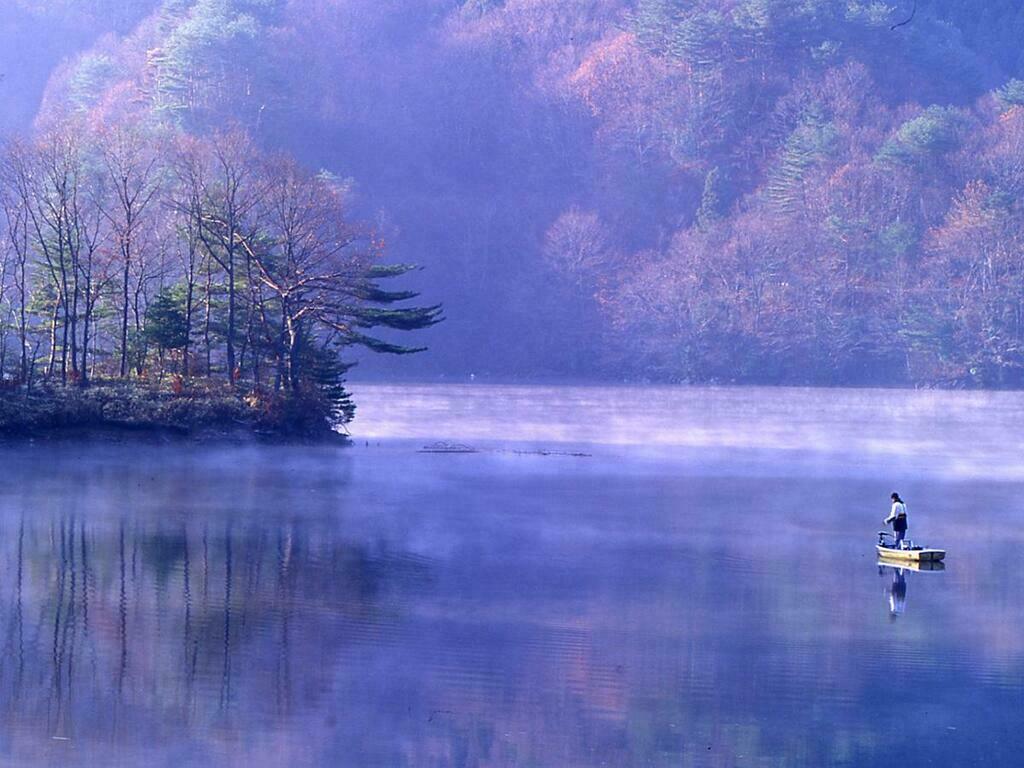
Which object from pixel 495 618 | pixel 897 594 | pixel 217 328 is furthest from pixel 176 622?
pixel 217 328

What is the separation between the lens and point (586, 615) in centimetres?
1931

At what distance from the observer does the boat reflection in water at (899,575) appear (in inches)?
809

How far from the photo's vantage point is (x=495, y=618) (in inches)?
747

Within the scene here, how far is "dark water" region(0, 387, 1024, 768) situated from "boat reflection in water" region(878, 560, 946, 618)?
3.3 inches

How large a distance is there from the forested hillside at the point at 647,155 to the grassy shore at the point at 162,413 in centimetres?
4184

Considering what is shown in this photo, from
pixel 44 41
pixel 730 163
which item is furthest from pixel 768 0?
pixel 44 41

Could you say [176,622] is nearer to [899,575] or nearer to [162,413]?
[899,575]

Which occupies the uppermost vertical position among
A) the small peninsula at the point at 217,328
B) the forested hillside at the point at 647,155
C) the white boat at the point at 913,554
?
the forested hillside at the point at 647,155

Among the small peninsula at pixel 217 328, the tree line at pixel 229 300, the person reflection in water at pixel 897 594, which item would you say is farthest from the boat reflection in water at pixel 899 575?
the tree line at pixel 229 300

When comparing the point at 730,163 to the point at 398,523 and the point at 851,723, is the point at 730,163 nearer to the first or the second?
the point at 398,523

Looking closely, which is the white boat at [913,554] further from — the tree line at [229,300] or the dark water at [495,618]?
the tree line at [229,300]

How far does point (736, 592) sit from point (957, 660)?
14.5 feet

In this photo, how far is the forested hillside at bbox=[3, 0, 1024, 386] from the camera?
92.1 m

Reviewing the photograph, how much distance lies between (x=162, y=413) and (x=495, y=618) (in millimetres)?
25070
